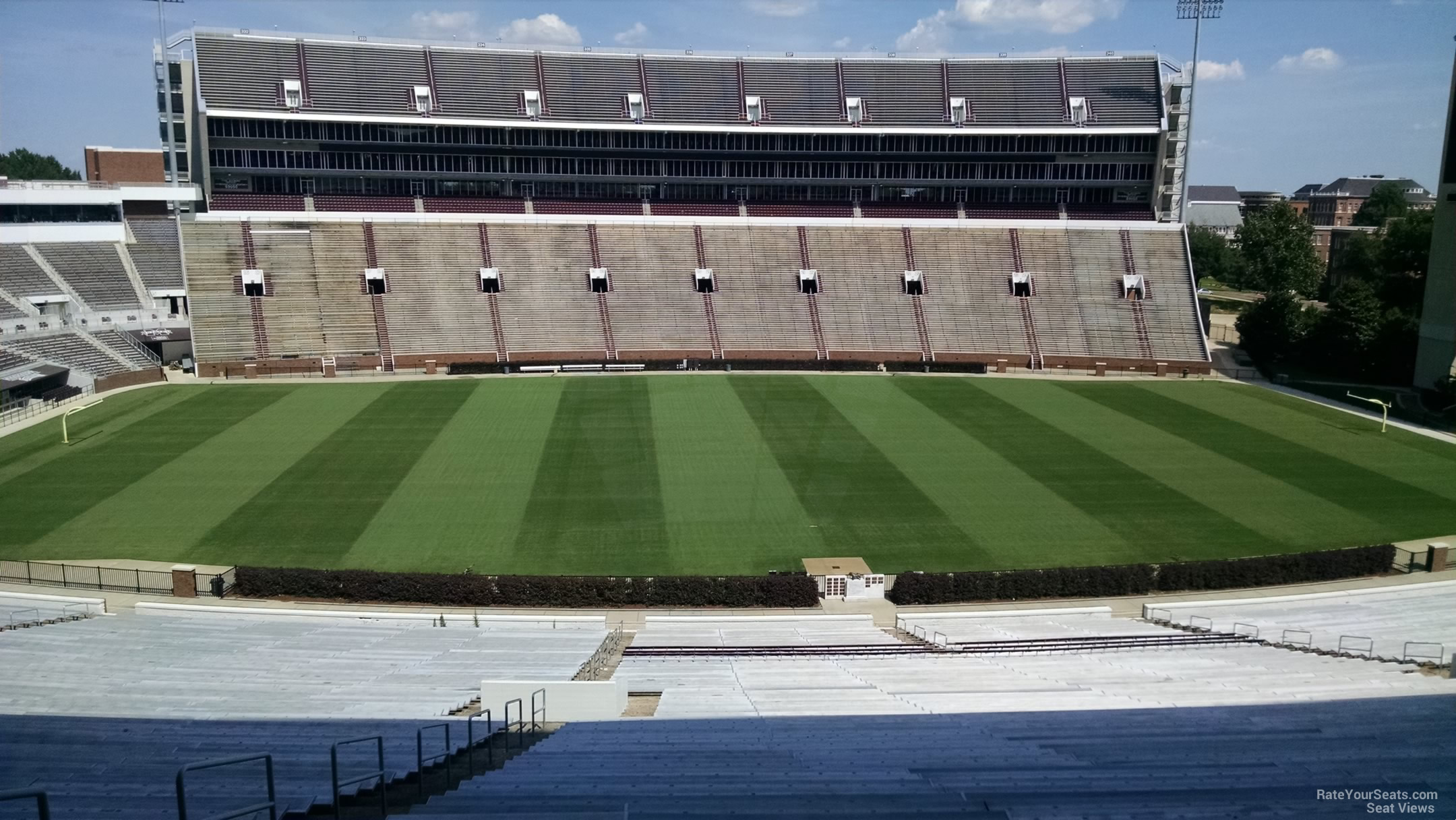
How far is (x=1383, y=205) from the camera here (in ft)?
347

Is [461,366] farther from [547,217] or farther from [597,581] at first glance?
[597,581]

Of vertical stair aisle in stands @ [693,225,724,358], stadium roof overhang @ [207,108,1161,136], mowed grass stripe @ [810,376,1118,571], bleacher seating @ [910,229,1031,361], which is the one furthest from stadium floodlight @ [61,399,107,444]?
bleacher seating @ [910,229,1031,361]

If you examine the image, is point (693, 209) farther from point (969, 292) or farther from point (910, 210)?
point (969, 292)

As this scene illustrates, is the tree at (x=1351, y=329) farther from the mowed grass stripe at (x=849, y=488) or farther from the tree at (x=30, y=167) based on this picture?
the tree at (x=30, y=167)

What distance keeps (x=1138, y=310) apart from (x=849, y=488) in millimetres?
31496

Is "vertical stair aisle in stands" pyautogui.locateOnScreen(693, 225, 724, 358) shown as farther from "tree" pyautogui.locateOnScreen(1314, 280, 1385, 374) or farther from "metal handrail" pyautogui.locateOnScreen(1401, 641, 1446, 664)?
"metal handrail" pyautogui.locateOnScreen(1401, 641, 1446, 664)

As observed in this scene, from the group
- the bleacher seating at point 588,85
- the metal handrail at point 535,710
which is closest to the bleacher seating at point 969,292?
the bleacher seating at point 588,85

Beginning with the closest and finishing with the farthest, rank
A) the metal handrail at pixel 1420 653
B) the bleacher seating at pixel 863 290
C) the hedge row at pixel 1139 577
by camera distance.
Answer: the metal handrail at pixel 1420 653
the hedge row at pixel 1139 577
the bleacher seating at pixel 863 290

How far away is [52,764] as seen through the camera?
1072 centimetres

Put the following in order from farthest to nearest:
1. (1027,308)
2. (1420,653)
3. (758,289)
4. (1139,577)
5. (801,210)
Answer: (801,210) → (758,289) → (1027,308) → (1139,577) → (1420,653)

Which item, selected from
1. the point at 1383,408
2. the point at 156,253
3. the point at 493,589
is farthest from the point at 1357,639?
the point at 156,253

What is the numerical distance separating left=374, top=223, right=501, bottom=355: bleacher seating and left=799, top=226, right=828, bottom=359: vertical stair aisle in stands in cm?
1644

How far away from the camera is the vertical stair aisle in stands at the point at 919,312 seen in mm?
52719

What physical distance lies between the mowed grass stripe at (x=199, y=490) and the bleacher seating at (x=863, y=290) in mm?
25172
